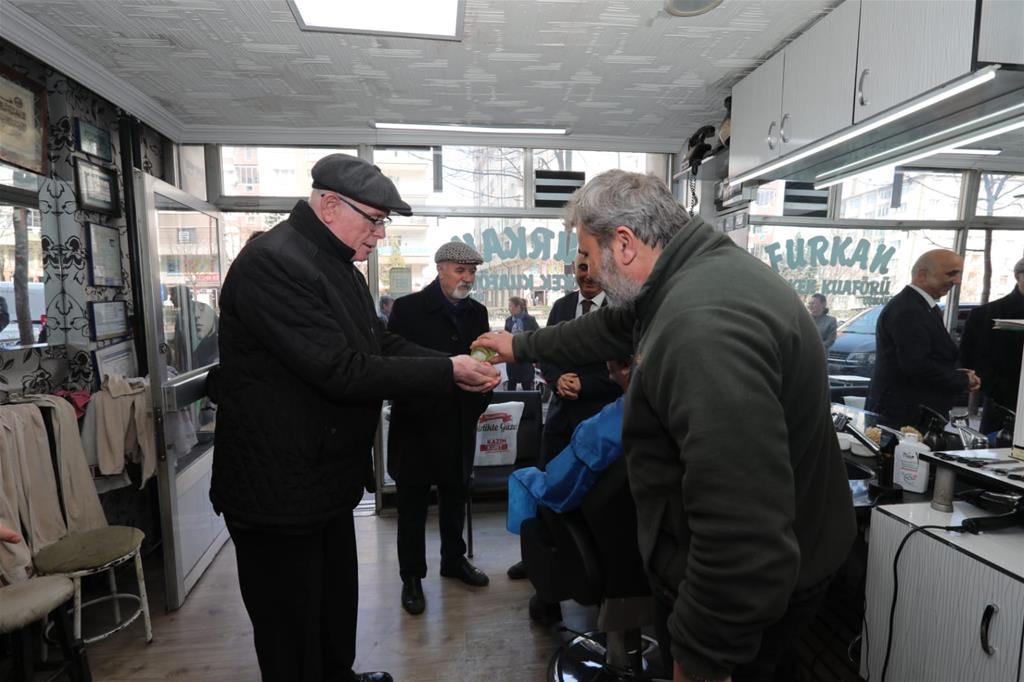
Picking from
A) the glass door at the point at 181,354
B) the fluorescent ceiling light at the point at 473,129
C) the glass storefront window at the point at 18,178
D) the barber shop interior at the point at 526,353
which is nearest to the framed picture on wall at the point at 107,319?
the barber shop interior at the point at 526,353

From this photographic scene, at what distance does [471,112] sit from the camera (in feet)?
9.65

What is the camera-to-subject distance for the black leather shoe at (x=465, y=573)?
102 inches

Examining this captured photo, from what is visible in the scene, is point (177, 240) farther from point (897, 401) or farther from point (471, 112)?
point (897, 401)

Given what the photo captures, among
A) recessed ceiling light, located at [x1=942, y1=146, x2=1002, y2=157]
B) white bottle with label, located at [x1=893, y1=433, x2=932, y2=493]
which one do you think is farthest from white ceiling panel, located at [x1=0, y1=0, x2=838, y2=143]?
white bottle with label, located at [x1=893, y1=433, x2=932, y2=493]

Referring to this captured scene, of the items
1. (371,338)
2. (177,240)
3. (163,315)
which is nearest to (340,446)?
(371,338)

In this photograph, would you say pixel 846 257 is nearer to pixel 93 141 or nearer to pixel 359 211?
pixel 359 211

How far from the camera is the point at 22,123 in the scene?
84.7 inches

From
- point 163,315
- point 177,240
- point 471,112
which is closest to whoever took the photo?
point 163,315

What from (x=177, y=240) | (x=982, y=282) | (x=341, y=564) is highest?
(x=177, y=240)

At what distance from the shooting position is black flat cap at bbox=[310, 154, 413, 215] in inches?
58.6

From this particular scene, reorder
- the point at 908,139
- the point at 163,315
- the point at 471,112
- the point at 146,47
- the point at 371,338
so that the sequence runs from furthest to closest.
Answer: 1. the point at 471,112
2. the point at 163,315
3. the point at 146,47
4. the point at 908,139
5. the point at 371,338

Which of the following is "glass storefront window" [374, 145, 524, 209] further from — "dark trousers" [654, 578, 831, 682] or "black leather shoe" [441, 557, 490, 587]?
"dark trousers" [654, 578, 831, 682]

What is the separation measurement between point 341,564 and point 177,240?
1.85 m

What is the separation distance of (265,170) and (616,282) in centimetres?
304
